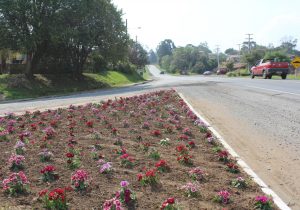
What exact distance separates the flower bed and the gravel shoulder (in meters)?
0.50

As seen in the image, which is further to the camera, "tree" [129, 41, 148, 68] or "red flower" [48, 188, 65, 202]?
"tree" [129, 41, 148, 68]

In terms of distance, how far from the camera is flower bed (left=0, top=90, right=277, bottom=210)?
4.73 metres

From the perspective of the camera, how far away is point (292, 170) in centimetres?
669

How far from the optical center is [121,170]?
235 inches

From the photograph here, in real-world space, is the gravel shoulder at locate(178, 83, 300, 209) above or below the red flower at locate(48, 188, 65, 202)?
below

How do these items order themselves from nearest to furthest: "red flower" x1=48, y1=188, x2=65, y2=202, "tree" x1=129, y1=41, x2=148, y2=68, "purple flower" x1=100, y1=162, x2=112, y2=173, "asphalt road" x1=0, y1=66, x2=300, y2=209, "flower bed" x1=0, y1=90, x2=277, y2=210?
"red flower" x1=48, y1=188, x2=65, y2=202 → "flower bed" x1=0, y1=90, x2=277, y2=210 → "purple flower" x1=100, y1=162, x2=112, y2=173 → "asphalt road" x1=0, y1=66, x2=300, y2=209 → "tree" x1=129, y1=41, x2=148, y2=68

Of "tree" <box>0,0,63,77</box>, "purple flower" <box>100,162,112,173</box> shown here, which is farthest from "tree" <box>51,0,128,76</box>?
"purple flower" <box>100,162,112,173</box>

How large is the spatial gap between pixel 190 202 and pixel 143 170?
1274 millimetres

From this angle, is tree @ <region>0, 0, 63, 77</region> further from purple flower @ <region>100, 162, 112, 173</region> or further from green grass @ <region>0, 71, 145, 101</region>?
purple flower @ <region>100, 162, 112, 173</region>

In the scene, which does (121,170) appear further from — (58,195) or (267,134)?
(267,134)

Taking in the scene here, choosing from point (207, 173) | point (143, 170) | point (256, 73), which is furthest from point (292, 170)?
point (256, 73)

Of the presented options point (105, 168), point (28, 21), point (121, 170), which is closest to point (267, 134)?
point (121, 170)

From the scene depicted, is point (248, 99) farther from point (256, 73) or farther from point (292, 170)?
point (256, 73)

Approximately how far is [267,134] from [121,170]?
506cm
